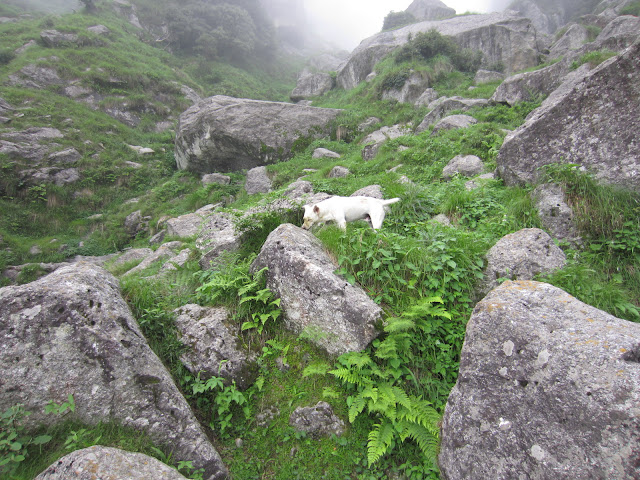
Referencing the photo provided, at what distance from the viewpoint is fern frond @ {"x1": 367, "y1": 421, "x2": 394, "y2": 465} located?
327 cm

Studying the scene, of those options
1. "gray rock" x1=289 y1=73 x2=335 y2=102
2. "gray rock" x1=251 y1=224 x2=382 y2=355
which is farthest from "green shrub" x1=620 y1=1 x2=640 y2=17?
"gray rock" x1=251 y1=224 x2=382 y2=355

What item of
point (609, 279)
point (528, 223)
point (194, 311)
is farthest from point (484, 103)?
point (194, 311)

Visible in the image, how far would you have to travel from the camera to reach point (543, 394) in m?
2.73

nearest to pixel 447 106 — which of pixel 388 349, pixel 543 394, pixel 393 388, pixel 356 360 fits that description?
pixel 388 349

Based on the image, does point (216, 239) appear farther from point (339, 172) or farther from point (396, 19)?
point (396, 19)

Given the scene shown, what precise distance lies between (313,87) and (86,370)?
125ft

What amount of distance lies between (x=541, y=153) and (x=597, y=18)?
32.0m

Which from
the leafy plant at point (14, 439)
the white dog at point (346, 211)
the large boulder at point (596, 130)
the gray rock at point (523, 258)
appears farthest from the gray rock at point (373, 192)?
the leafy plant at point (14, 439)

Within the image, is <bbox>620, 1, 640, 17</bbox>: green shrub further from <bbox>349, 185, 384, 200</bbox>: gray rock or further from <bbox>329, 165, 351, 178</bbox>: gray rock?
<bbox>349, 185, 384, 200</bbox>: gray rock

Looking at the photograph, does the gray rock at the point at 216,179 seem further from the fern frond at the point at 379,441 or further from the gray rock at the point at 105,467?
the fern frond at the point at 379,441

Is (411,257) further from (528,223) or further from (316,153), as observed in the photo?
(316,153)

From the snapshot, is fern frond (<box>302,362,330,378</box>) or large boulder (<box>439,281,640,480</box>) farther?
fern frond (<box>302,362,330,378</box>)

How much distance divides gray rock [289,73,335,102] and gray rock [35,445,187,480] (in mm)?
37353

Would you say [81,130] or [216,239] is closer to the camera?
[216,239]
